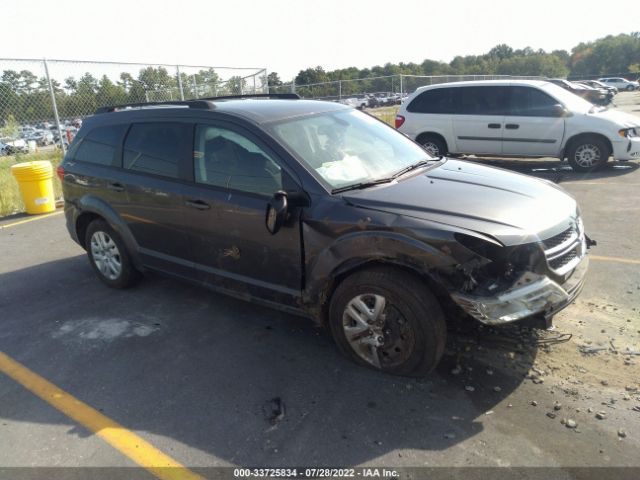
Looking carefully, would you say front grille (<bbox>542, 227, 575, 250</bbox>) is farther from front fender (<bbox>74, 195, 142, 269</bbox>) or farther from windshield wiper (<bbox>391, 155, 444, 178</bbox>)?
front fender (<bbox>74, 195, 142, 269</bbox>)

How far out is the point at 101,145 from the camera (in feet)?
15.8

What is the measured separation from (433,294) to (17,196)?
928cm

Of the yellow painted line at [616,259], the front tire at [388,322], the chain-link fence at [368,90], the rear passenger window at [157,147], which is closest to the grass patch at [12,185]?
the rear passenger window at [157,147]

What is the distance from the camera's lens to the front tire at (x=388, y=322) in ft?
9.67

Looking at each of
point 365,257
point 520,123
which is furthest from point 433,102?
point 365,257

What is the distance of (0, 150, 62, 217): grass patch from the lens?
8.87m

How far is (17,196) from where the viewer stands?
30.9ft

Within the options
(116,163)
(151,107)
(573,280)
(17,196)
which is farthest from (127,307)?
(17,196)

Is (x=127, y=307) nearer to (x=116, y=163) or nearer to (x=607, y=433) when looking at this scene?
(x=116, y=163)

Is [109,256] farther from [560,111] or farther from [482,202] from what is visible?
[560,111]

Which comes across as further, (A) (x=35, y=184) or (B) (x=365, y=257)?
(A) (x=35, y=184)

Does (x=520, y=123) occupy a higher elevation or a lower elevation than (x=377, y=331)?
higher

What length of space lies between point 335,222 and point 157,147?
1992 millimetres

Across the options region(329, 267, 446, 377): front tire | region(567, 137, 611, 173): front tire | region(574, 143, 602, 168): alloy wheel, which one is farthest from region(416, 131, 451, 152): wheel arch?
region(329, 267, 446, 377): front tire
